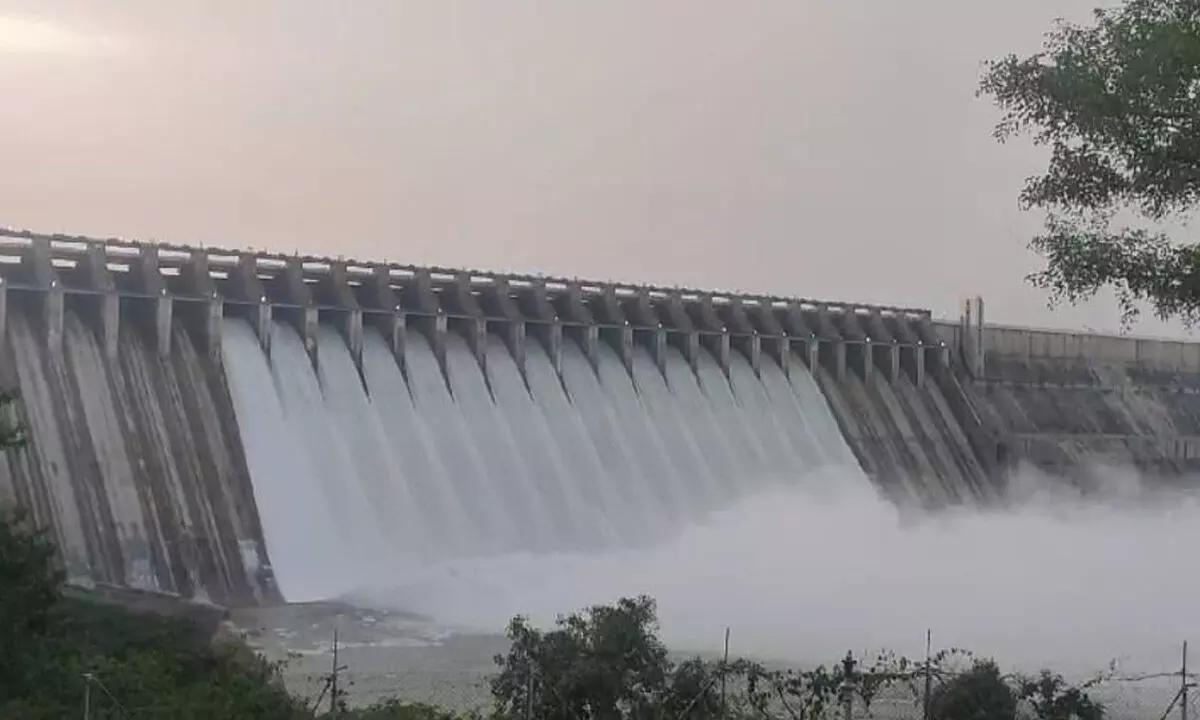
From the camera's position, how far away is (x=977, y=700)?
10281 millimetres

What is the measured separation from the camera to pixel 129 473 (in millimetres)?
24359

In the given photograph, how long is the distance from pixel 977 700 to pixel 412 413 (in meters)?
20.1

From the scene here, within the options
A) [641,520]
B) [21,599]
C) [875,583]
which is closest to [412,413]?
[641,520]

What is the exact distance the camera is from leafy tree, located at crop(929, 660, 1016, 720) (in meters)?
10.2

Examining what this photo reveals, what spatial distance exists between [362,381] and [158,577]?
22.2 feet

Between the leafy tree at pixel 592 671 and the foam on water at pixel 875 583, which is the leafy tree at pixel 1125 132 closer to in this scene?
the leafy tree at pixel 592 671

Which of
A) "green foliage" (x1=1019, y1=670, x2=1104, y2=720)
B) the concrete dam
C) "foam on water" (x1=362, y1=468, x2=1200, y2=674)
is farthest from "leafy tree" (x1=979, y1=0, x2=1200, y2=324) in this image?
the concrete dam

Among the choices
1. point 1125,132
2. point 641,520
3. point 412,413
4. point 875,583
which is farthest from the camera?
point 641,520

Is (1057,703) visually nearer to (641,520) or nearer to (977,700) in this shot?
(977,700)

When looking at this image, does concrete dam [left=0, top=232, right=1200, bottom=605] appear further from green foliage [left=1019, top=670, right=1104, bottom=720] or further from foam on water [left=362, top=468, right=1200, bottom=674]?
green foliage [left=1019, top=670, right=1104, bottom=720]

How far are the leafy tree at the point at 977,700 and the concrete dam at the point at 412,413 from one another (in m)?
15.1

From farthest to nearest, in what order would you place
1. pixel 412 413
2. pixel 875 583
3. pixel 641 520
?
pixel 641 520
pixel 875 583
pixel 412 413

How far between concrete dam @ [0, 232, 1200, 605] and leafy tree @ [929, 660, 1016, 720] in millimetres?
15102

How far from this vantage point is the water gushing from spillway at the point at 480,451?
2659 centimetres
